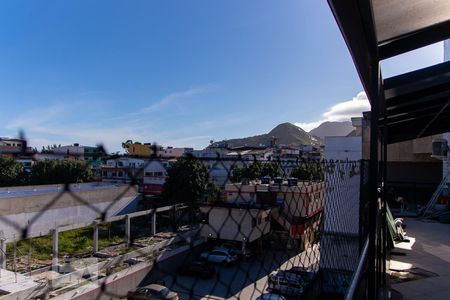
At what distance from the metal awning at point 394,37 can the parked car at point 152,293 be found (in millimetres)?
1291

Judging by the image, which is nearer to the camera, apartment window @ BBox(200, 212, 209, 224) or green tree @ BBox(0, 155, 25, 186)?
apartment window @ BBox(200, 212, 209, 224)

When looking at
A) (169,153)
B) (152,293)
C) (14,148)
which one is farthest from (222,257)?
(14,148)

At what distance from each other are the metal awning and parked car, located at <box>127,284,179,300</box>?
50.8 inches

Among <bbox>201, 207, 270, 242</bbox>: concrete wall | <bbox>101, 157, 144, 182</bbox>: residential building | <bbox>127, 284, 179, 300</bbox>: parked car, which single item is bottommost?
<bbox>127, 284, 179, 300</bbox>: parked car

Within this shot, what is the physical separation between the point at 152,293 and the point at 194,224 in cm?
106

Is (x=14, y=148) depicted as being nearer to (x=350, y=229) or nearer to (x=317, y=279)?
(x=317, y=279)

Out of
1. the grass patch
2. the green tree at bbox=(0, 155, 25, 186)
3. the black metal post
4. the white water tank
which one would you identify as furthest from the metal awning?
the green tree at bbox=(0, 155, 25, 186)

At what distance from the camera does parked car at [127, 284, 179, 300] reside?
1.71 meters

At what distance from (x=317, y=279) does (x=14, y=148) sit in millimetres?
1847

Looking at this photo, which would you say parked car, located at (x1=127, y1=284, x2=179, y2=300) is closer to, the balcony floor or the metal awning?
the metal awning

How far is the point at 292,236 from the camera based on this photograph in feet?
A: 9.49

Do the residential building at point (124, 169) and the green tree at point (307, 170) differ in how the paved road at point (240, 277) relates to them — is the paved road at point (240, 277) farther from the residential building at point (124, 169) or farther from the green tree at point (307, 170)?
the green tree at point (307, 170)

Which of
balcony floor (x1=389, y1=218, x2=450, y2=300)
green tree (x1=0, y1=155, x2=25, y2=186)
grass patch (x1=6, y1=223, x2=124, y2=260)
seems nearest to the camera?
grass patch (x1=6, y1=223, x2=124, y2=260)

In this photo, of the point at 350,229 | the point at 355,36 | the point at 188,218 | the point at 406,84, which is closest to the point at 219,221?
the point at 188,218
